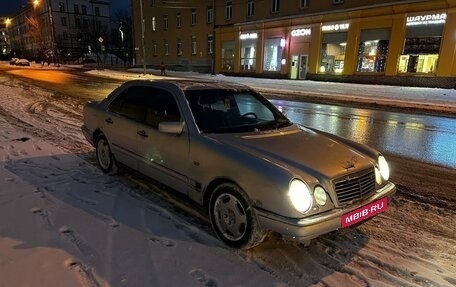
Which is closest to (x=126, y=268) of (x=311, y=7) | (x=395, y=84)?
(x=395, y=84)

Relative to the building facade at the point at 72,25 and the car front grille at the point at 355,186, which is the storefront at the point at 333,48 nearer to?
the car front grille at the point at 355,186

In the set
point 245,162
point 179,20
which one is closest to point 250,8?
point 179,20

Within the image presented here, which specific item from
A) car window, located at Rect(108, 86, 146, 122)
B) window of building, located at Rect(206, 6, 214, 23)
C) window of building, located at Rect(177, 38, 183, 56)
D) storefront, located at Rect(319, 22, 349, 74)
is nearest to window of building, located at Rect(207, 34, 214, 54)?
window of building, located at Rect(206, 6, 214, 23)

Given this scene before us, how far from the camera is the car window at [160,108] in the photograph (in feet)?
14.0

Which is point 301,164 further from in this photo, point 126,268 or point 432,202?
point 432,202

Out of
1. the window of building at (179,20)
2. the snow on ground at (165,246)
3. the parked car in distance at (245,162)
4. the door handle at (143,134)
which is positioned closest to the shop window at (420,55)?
the snow on ground at (165,246)

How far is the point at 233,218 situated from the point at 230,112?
1.40m

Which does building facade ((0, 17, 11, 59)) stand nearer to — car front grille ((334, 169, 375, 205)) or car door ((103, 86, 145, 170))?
car door ((103, 86, 145, 170))

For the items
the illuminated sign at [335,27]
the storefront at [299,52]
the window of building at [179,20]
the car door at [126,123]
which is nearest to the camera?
the car door at [126,123]

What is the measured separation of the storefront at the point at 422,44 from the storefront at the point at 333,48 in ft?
14.1

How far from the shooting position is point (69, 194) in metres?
4.66

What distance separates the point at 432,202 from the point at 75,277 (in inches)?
169

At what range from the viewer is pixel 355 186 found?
3.39 meters

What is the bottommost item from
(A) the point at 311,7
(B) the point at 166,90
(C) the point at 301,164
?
(C) the point at 301,164
